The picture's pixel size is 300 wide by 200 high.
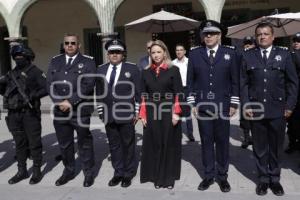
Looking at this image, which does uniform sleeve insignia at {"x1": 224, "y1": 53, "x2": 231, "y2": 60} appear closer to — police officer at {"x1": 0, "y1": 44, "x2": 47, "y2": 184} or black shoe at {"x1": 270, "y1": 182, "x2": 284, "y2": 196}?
black shoe at {"x1": 270, "y1": 182, "x2": 284, "y2": 196}

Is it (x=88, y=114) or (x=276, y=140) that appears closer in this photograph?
(x=276, y=140)

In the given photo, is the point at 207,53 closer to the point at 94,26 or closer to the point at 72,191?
the point at 72,191

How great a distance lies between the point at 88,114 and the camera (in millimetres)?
5504

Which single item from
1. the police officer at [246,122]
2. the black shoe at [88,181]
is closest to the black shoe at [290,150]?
the police officer at [246,122]

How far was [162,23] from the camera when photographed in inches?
362

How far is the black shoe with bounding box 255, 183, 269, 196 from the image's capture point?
4.88 m

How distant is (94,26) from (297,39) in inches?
453

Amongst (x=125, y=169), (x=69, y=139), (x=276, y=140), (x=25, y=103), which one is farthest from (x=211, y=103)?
(x=25, y=103)

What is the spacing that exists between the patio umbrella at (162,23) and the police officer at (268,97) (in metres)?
4.08

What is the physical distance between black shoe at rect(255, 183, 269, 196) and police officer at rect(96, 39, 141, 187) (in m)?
1.56

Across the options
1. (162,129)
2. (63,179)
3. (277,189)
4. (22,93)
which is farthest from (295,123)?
(22,93)

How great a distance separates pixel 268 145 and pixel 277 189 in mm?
500

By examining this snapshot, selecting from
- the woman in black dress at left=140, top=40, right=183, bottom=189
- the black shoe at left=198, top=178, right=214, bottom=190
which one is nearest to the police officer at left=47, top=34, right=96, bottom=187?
the woman in black dress at left=140, top=40, right=183, bottom=189

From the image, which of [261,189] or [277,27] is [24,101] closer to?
[261,189]
